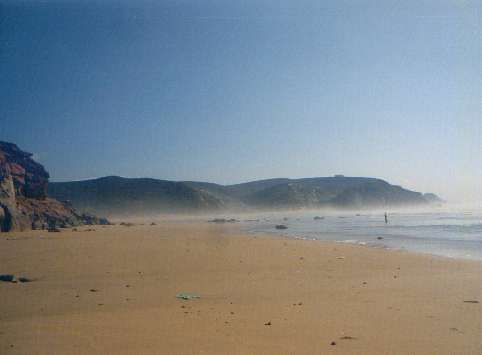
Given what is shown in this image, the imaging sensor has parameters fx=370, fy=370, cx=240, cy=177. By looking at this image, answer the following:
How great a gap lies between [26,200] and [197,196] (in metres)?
80.1

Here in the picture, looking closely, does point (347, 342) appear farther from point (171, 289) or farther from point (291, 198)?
point (291, 198)

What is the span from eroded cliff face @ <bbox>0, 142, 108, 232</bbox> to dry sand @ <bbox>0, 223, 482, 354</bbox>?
16.7 meters

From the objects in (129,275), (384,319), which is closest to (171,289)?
(129,275)

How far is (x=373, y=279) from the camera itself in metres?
9.80

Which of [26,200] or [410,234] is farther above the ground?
[26,200]

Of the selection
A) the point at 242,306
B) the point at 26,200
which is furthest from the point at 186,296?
the point at 26,200

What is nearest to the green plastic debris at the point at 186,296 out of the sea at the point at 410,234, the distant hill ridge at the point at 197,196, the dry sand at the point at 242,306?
the dry sand at the point at 242,306

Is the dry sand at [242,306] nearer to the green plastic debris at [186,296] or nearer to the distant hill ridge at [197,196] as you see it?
the green plastic debris at [186,296]

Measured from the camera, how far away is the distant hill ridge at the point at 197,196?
105938mm

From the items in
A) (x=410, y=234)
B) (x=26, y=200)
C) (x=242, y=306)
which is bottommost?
(x=410, y=234)

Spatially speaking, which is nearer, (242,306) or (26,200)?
(242,306)

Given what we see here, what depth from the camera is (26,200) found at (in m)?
34.8

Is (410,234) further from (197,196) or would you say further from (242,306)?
(197,196)

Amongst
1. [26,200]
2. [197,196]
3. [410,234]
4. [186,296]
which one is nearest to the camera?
[186,296]
